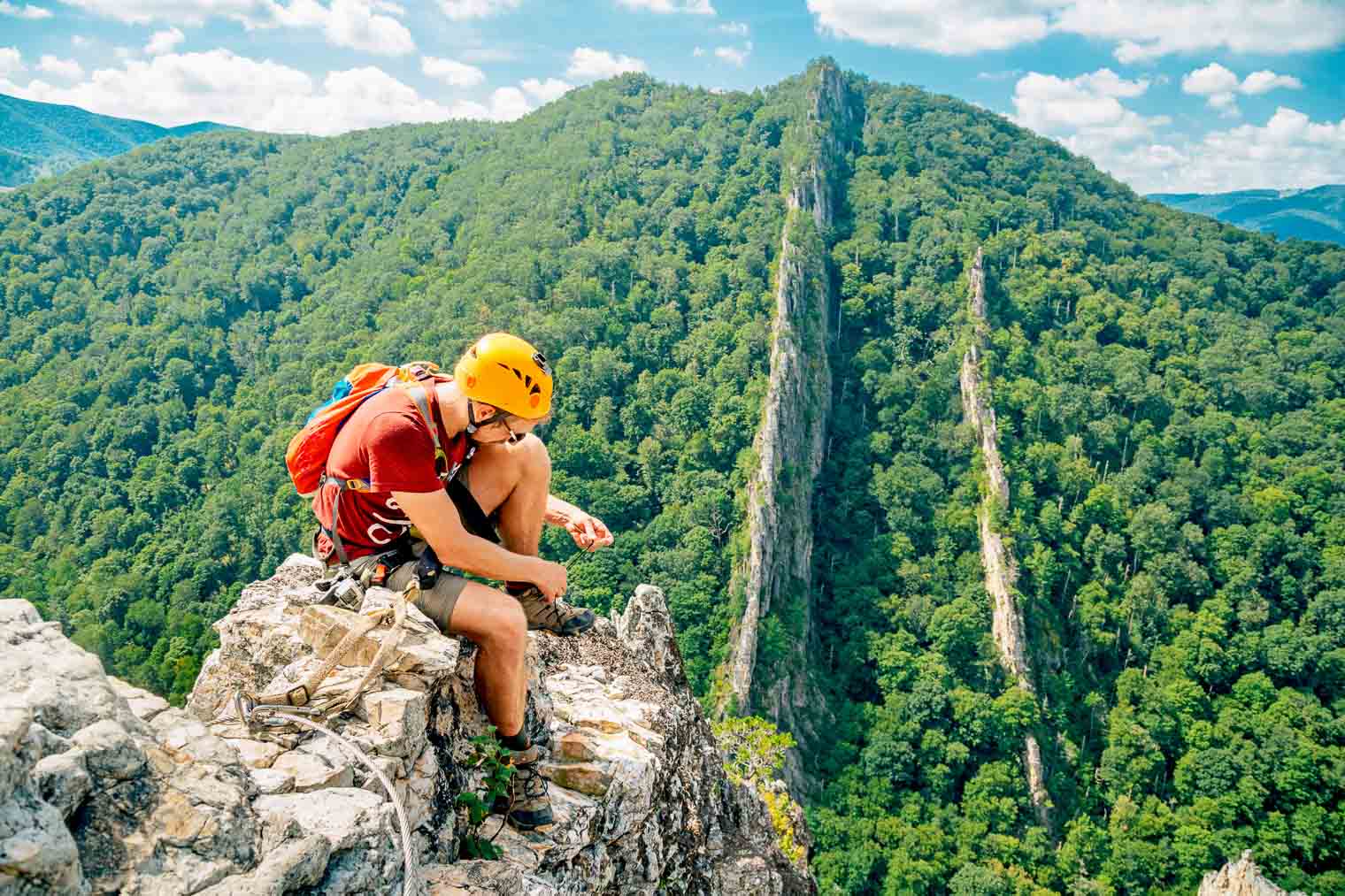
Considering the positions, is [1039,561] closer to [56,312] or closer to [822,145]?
[822,145]

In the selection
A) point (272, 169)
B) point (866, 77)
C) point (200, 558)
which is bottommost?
point (200, 558)

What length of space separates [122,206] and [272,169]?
2196 centimetres

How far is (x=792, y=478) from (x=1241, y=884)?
131 ft

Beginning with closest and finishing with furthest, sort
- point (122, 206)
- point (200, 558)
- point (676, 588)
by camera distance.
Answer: point (200, 558)
point (676, 588)
point (122, 206)

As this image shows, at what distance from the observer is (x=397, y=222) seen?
91562 mm

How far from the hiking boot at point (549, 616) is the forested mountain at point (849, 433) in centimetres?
3950

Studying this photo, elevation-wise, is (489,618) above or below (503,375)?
below

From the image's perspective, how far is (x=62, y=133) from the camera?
172m

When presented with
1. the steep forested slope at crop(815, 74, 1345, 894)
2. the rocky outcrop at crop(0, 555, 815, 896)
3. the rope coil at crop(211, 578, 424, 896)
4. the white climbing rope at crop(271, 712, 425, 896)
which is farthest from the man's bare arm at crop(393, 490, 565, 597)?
the steep forested slope at crop(815, 74, 1345, 894)

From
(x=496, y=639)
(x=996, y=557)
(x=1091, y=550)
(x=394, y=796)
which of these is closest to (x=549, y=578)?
(x=496, y=639)

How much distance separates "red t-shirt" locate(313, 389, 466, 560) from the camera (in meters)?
4.26

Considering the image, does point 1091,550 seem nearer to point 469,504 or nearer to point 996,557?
point 996,557

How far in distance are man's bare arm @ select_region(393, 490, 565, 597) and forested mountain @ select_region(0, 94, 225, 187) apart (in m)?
178

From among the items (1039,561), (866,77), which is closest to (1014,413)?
(1039,561)
